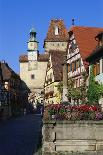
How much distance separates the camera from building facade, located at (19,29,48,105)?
340 ft

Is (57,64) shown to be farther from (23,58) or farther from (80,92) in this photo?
(23,58)

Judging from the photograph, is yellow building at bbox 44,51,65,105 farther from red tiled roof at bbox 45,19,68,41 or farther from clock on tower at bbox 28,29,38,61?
clock on tower at bbox 28,29,38,61

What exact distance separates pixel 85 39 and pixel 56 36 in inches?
1740

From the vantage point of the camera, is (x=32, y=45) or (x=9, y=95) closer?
(x=9, y=95)

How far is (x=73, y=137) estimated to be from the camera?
23.5 metres

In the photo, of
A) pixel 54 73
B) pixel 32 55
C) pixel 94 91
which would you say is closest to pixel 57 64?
pixel 54 73

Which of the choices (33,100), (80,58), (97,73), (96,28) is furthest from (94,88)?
(33,100)

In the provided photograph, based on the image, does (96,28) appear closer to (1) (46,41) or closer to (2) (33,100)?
(1) (46,41)

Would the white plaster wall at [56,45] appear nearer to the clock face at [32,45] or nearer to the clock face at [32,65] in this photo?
the clock face at [32,45]

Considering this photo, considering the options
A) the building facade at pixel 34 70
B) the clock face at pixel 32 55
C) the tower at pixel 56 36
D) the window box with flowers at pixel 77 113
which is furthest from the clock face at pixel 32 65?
the window box with flowers at pixel 77 113

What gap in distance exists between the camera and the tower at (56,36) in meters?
97.1

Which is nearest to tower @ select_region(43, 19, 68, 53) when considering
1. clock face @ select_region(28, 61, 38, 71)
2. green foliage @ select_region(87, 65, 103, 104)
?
clock face @ select_region(28, 61, 38, 71)

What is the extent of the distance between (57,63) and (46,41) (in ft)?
84.1

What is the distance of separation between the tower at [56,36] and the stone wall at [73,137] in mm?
74018
